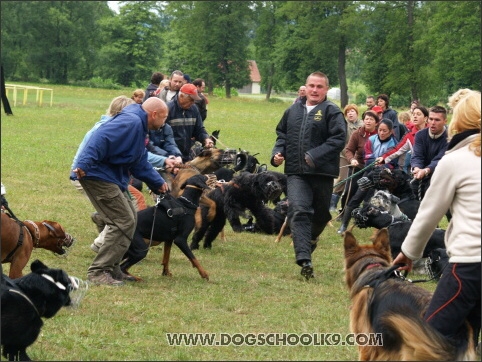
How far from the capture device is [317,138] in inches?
335

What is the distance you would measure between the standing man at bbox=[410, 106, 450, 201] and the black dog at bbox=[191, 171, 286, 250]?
6.57ft

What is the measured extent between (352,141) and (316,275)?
172 inches

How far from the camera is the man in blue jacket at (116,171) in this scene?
7.43 meters

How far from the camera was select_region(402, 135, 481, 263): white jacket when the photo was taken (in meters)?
3.98

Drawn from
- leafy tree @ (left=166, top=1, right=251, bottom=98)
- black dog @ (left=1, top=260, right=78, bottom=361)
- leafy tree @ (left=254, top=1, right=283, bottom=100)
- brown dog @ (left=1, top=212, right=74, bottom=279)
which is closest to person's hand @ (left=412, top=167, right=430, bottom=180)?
brown dog @ (left=1, top=212, right=74, bottom=279)

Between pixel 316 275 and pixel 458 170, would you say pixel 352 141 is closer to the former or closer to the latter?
pixel 316 275

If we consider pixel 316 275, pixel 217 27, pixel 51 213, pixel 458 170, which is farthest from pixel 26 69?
pixel 458 170

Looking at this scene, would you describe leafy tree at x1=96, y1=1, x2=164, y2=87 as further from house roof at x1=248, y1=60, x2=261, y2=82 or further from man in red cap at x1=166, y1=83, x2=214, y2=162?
man in red cap at x1=166, y1=83, x2=214, y2=162

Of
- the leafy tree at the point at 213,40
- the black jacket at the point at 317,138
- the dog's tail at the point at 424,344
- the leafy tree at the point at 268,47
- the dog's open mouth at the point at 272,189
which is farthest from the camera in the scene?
the leafy tree at the point at 268,47

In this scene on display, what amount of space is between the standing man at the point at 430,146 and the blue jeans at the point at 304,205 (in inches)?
58.4

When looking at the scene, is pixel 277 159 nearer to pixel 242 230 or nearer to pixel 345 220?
pixel 242 230

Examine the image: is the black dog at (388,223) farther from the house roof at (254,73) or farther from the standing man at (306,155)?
the house roof at (254,73)

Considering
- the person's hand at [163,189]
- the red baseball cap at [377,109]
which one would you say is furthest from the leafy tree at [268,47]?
the person's hand at [163,189]

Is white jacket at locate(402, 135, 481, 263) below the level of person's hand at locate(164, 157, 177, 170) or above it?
above
